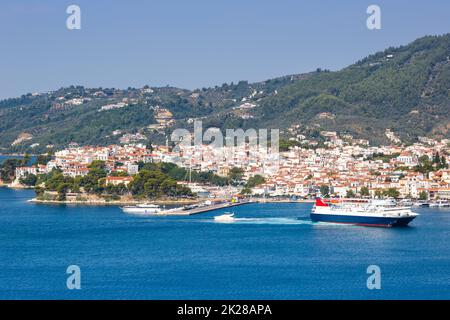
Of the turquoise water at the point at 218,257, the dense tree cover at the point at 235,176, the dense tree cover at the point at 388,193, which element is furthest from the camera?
the dense tree cover at the point at 235,176

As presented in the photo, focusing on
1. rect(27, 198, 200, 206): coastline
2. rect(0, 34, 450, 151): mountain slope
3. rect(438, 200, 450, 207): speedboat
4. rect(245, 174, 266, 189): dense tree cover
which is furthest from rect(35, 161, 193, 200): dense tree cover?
rect(0, 34, 450, 151): mountain slope

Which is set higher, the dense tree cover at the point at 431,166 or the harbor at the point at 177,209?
the dense tree cover at the point at 431,166

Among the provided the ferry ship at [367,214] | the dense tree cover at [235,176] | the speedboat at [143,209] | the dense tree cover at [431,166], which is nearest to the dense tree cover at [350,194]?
the dense tree cover at [431,166]

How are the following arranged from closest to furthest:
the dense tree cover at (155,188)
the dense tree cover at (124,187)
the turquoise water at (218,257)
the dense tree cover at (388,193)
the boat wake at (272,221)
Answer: the turquoise water at (218,257) < the boat wake at (272,221) < the dense tree cover at (155,188) < the dense tree cover at (124,187) < the dense tree cover at (388,193)

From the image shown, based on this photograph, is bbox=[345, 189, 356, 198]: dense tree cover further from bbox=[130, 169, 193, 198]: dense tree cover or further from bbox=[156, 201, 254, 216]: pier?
bbox=[130, 169, 193, 198]: dense tree cover

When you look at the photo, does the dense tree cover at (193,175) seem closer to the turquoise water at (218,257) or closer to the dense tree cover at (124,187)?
the dense tree cover at (124,187)

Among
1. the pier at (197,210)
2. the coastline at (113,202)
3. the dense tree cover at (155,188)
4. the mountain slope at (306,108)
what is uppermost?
the mountain slope at (306,108)

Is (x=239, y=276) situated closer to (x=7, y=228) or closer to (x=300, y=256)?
(x=300, y=256)
